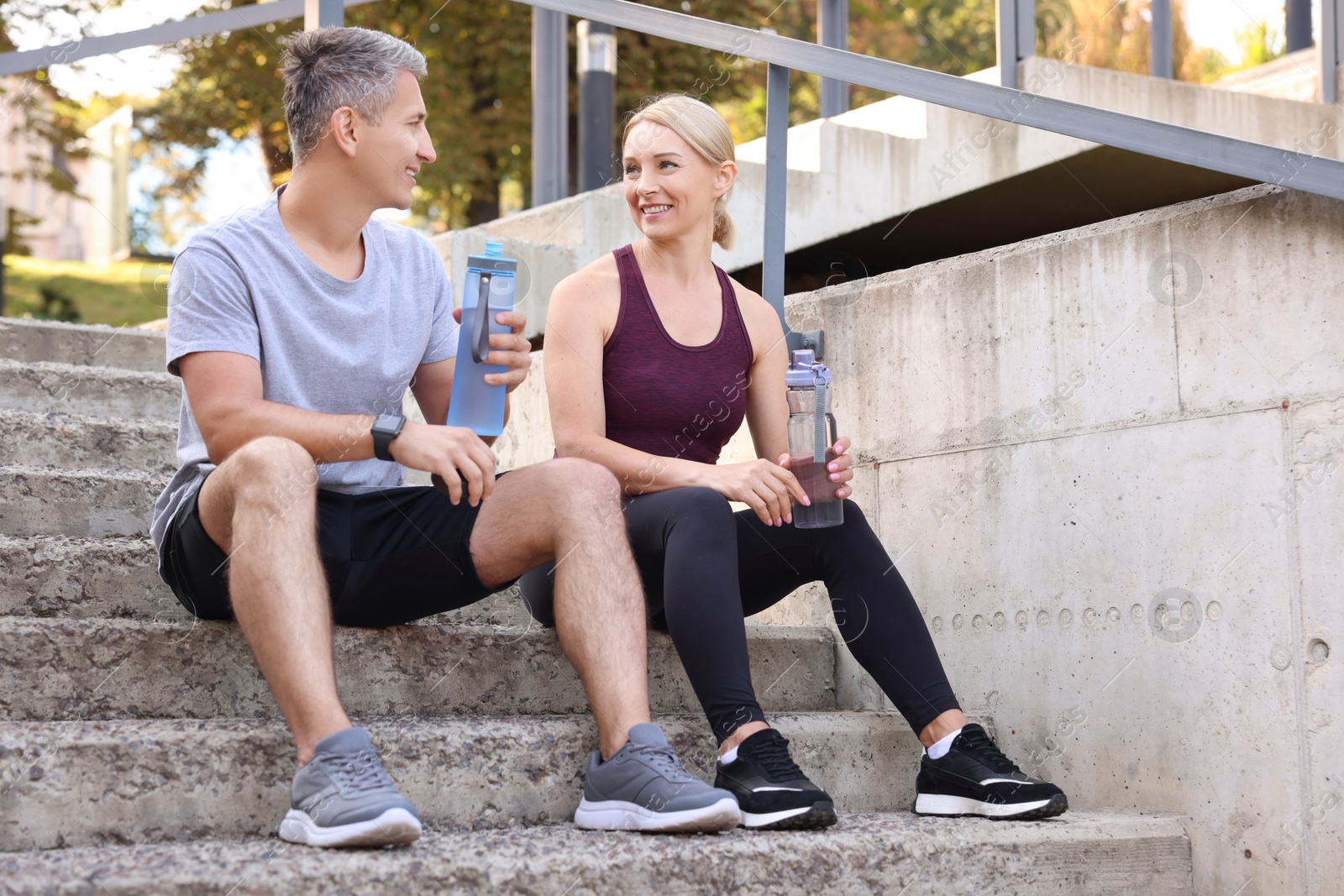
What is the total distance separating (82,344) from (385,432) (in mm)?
2192

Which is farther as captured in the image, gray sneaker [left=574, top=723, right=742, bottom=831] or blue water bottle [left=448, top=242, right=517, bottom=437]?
blue water bottle [left=448, top=242, right=517, bottom=437]

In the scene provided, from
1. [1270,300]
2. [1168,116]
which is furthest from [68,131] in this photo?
[1270,300]

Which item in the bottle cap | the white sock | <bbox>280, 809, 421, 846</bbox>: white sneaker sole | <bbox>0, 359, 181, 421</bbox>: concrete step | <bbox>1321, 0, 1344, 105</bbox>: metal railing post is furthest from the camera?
<bbox>1321, 0, 1344, 105</bbox>: metal railing post

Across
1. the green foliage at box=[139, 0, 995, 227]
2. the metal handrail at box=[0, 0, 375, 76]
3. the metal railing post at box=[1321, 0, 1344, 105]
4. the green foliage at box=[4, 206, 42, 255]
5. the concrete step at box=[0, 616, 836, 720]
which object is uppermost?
the green foliage at box=[139, 0, 995, 227]

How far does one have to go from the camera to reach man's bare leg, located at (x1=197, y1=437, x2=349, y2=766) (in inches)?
77.4

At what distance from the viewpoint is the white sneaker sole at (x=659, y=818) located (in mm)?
2033

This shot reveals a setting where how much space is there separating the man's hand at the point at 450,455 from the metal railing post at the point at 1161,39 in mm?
4253

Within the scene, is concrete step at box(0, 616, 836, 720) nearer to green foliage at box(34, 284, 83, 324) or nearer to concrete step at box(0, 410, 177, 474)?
concrete step at box(0, 410, 177, 474)

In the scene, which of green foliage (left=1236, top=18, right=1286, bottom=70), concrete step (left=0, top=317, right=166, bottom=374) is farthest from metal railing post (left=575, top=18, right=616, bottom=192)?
green foliage (left=1236, top=18, right=1286, bottom=70)

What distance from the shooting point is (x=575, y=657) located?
2.26 meters

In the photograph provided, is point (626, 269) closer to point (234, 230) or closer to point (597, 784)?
point (234, 230)

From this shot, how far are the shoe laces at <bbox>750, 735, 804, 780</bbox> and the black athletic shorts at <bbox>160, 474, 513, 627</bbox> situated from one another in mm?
588

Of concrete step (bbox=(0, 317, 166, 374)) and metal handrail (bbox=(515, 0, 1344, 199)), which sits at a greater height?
metal handrail (bbox=(515, 0, 1344, 199))

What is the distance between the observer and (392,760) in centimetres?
214
